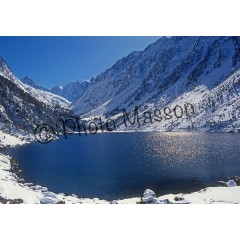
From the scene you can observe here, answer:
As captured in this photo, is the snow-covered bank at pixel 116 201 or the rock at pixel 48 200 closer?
the rock at pixel 48 200

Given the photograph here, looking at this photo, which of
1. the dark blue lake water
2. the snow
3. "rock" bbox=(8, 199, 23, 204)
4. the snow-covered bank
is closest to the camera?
"rock" bbox=(8, 199, 23, 204)

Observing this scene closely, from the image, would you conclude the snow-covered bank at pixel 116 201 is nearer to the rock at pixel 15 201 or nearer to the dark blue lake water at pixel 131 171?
the rock at pixel 15 201

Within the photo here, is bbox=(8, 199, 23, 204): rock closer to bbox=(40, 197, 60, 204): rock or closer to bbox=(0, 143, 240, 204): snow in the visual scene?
bbox=(0, 143, 240, 204): snow

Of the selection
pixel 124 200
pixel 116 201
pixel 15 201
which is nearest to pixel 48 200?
pixel 15 201

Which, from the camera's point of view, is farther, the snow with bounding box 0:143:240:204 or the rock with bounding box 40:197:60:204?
the snow with bounding box 0:143:240:204

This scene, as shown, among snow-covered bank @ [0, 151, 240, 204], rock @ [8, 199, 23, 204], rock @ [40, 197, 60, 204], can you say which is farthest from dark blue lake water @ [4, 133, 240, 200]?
rock @ [8, 199, 23, 204]

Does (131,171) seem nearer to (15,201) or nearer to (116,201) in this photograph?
(116,201)

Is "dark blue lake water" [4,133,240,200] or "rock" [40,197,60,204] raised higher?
"dark blue lake water" [4,133,240,200]

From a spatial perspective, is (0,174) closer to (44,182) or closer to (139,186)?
Answer: (44,182)

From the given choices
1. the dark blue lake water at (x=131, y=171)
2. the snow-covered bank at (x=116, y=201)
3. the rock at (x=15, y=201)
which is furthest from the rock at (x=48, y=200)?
the dark blue lake water at (x=131, y=171)

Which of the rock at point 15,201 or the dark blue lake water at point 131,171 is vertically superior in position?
the dark blue lake water at point 131,171
